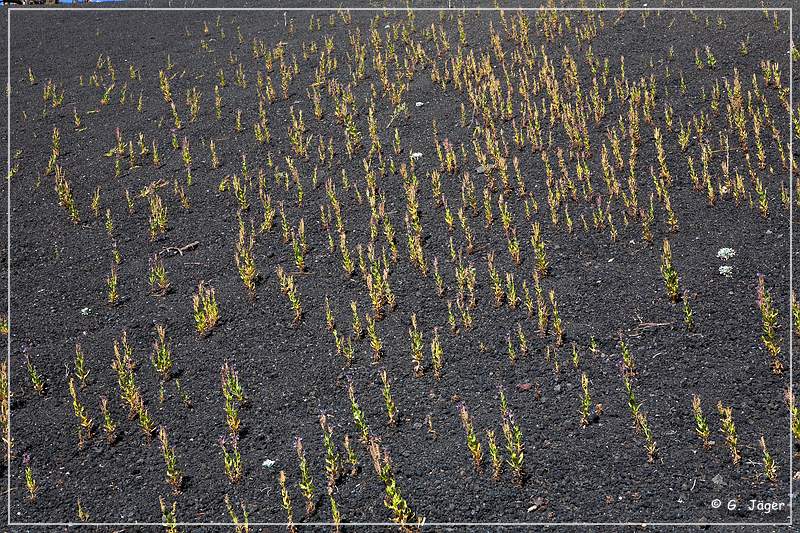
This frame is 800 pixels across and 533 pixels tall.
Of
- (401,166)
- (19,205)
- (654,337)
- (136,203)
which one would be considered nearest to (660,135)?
(401,166)

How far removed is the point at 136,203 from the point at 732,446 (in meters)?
7.02

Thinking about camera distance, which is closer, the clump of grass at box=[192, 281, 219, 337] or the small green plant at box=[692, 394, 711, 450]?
the small green plant at box=[692, 394, 711, 450]

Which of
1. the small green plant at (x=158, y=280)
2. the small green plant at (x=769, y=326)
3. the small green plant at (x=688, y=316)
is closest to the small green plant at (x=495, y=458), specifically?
the small green plant at (x=688, y=316)

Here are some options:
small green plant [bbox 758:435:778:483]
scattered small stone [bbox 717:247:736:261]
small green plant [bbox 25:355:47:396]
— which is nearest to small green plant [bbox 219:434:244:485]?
small green plant [bbox 25:355:47:396]

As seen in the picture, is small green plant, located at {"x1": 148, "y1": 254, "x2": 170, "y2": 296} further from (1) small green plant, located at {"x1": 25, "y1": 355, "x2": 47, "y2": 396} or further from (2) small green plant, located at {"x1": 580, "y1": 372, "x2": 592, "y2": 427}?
(2) small green plant, located at {"x1": 580, "y1": 372, "x2": 592, "y2": 427}

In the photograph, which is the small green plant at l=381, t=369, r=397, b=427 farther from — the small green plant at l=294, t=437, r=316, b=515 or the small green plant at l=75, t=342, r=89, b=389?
the small green plant at l=75, t=342, r=89, b=389

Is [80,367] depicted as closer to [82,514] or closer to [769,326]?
[82,514]

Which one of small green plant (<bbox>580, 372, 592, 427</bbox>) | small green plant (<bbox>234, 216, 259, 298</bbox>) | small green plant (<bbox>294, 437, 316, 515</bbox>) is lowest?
small green plant (<bbox>294, 437, 316, 515</bbox>)

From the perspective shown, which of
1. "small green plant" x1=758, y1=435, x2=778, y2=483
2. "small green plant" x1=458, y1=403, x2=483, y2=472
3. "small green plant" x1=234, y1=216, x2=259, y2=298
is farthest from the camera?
"small green plant" x1=234, y1=216, x2=259, y2=298

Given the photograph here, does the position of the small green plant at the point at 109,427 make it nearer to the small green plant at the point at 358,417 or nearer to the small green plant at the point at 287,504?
the small green plant at the point at 287,504

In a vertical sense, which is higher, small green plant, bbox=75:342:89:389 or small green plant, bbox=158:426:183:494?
small green plant, bbox=75:342:89:389

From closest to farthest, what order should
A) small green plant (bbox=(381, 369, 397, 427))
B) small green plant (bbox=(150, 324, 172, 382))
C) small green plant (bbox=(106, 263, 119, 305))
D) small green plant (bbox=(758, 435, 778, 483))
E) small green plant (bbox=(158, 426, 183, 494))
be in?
small green plant (bbox=(758, 435, 778, 483)) < small green plant (bbox=(158, 426, 183, 494)) < small green plant (bbox=(381, 369, 397, 427)) < small green plant (bbox=(150, 324, 172, 382)) < small green plant (bbox=(106, 263, 119, 305))

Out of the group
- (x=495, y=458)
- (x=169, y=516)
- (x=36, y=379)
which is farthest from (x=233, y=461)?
(x=36, y=379)

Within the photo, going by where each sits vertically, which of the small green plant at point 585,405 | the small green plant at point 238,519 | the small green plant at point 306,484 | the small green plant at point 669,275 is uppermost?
the small green plant at point 669,275
